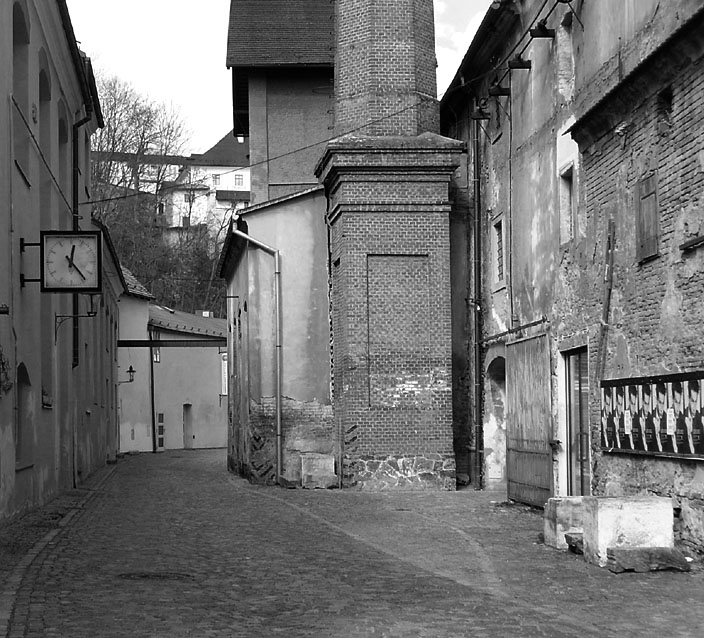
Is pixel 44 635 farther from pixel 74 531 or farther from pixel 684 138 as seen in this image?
pixel 684 138

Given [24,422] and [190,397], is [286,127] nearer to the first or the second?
[24,422]

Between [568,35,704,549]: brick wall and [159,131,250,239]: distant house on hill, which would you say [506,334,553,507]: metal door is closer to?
[568,35,704,549]: brick wall

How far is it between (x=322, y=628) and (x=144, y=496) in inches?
536

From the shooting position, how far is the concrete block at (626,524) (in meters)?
10.4

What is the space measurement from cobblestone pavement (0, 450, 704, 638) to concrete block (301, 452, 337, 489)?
5253 millimetres

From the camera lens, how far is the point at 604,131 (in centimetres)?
1364

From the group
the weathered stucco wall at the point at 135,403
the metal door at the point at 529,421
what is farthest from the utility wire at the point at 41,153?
the weathered stucco wall at the point at 135,403

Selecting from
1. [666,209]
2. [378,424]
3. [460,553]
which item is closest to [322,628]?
[460,553]

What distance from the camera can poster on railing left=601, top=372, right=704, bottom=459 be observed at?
1092cm

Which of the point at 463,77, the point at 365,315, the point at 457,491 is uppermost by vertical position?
the point at 463,77

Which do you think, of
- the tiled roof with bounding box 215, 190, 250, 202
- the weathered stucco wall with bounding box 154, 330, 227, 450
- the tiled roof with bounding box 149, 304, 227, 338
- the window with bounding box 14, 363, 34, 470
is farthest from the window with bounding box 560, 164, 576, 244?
the tiled roof with bounding box 215, 190, 250, 202

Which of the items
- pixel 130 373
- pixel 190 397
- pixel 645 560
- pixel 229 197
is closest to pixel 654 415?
pixel 645 560

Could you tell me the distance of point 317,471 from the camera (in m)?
21.9

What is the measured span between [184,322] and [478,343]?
31305 mm
